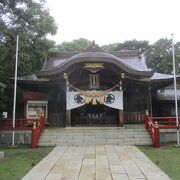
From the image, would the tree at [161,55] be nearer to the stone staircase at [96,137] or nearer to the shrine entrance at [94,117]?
the shrine entrance at [94,117]

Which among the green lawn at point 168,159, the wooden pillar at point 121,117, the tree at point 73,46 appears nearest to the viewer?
the green lawn at point 168,159

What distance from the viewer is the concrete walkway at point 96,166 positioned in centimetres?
731

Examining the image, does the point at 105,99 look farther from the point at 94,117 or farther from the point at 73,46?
the point at 73,46

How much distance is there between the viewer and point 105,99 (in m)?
17.3

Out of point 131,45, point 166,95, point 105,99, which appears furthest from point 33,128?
point 131,45

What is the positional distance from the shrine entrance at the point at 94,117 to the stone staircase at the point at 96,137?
8.08 feet

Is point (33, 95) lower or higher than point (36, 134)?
higher

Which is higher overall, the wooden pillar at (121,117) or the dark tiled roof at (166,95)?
the dark tiled roof at (166,95)

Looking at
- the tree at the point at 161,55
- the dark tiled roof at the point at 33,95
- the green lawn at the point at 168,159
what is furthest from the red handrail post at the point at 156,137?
the tree at the point at 161,55

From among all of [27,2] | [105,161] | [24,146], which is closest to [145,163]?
[105,161]

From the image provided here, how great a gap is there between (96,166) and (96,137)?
5854mm

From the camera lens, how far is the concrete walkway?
731cm

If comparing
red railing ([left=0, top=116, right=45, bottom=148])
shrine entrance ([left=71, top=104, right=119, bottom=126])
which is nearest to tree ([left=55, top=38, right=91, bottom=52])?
shrine entrance ([left=71, top=104, right=119, bottom=126])

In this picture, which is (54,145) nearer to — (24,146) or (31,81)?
(24,146)
